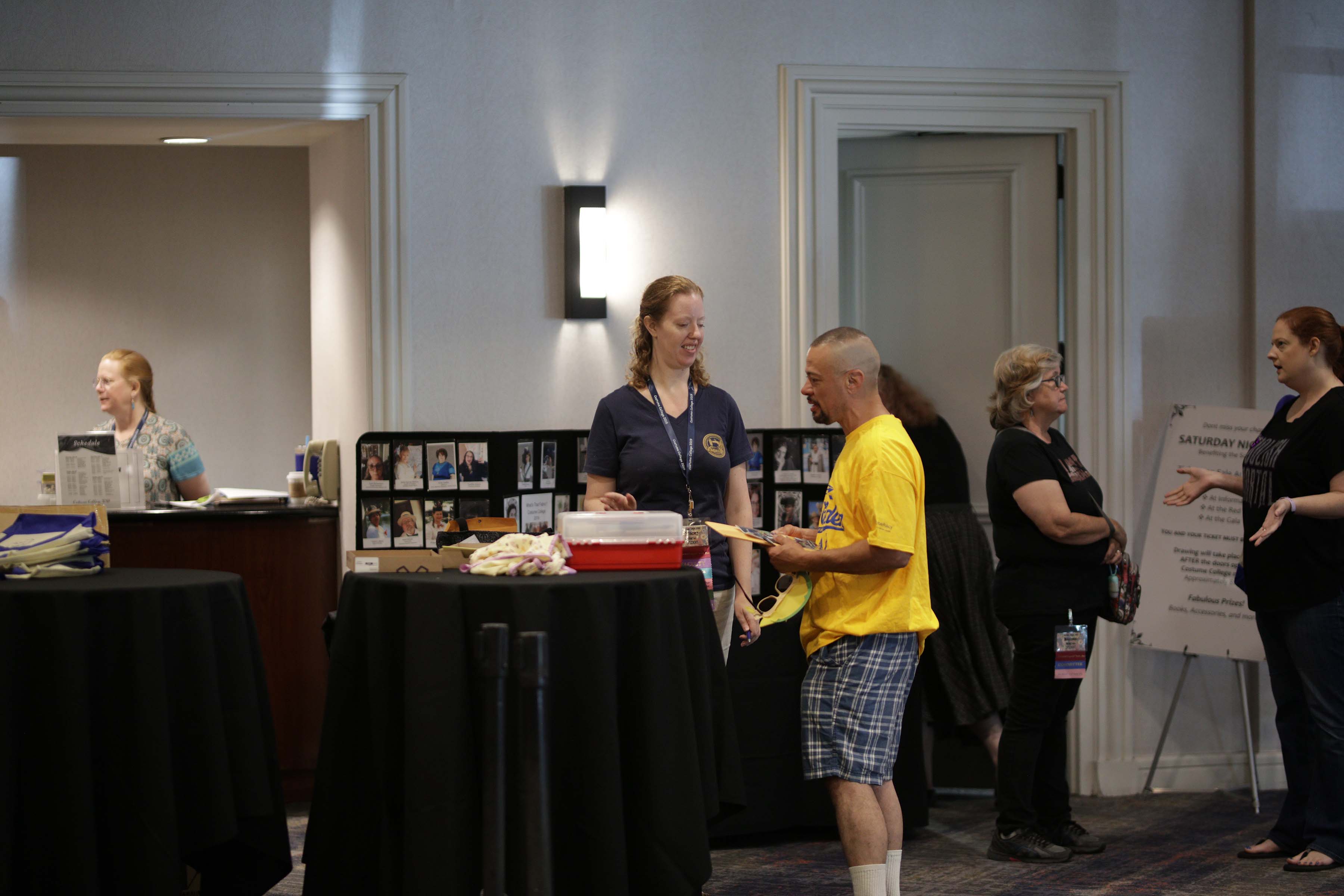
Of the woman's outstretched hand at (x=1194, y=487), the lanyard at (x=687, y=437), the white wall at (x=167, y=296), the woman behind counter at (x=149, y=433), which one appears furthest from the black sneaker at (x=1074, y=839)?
the white wall at (x=167, y=296)

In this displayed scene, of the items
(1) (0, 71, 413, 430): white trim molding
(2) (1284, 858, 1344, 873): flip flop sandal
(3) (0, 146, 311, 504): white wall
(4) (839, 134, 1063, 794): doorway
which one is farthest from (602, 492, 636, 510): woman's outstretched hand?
(3) (0, 146, 311, 504): white wall

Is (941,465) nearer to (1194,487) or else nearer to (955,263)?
(955,263)

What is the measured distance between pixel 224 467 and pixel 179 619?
4.12 meters

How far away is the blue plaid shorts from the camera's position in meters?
2.71

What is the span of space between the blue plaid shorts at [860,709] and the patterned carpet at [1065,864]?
84cm

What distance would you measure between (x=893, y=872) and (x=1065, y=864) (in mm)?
1126

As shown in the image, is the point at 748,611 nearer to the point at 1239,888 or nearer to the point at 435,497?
the point at 435,497

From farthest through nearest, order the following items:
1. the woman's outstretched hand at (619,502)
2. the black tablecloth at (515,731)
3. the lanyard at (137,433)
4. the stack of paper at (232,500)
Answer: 1. the lanyard at (137,433)
2. the stack of paper at (232,500)
3. the woman's outstretched hand at (619,502)
4. the black tablecloth at (515,731)

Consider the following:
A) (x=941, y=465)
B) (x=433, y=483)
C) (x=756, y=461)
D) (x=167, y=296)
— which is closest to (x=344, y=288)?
(x=433, y=483)

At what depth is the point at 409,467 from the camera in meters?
3.97

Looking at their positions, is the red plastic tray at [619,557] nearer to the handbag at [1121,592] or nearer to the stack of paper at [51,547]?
the stack of paper at [51,547]

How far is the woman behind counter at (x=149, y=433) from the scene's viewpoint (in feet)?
16.3

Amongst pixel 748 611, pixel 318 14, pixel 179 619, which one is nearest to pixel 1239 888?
pixel 748 611

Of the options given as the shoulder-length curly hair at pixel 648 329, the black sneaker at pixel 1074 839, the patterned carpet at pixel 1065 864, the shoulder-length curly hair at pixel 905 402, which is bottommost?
the patterned carpet at pixel 1065 864
